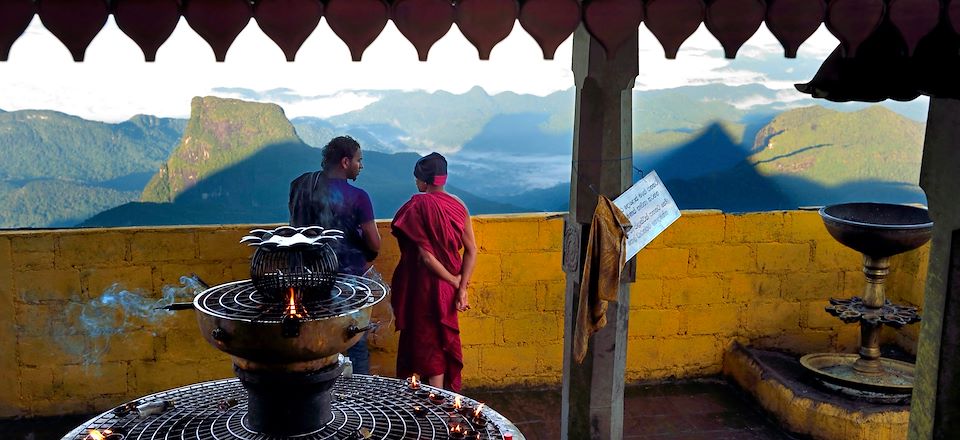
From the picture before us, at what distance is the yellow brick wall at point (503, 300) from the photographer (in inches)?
254

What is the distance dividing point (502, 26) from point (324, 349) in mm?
1502

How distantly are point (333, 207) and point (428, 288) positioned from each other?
0.98 meters

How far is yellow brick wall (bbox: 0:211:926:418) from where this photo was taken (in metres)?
6.44

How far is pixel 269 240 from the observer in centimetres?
339

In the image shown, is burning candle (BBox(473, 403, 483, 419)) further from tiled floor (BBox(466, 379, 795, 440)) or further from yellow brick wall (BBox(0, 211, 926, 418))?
yellow brick wall (BBox(0, 211, 926, 418))

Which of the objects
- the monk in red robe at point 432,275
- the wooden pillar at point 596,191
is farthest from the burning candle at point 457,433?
the monk in red robe at point 432,275

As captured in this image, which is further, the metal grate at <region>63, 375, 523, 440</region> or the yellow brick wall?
the yellow brick wall

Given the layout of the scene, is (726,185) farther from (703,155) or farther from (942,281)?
(942,281)

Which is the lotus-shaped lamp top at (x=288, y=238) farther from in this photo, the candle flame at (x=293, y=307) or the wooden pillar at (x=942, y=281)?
the wooden pillar at (x=942, y=281)

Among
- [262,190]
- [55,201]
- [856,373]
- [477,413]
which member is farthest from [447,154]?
[477,413]

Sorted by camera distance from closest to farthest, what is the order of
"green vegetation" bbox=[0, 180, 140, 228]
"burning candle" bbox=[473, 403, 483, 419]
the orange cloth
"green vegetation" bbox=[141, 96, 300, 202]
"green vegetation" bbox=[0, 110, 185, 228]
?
"burning candle" bbox=[473, 403, 483, 419], the orange cloth, "green vegetation" bbox=[0, 180, 140, 228], "green vegetation" bbox=[0, 110, 185, 228], "green vegetation" bbox=[141, 96, 300, 202]

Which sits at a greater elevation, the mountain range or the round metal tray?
the mountain range

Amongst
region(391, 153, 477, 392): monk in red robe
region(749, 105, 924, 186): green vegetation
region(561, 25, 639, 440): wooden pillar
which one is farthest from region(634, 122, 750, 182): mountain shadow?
region(561, 25, 639, 440): wooden pillar

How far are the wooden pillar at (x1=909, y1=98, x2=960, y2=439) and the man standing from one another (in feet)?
11.9
